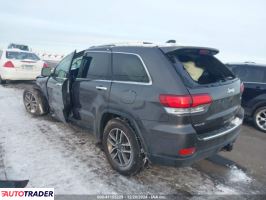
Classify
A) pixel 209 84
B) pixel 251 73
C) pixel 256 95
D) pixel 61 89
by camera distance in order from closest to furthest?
pixel 209 84 < pixel 61 89 < pixel 256 95 < pixel 251 73

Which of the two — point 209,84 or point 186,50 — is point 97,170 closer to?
point 209,84

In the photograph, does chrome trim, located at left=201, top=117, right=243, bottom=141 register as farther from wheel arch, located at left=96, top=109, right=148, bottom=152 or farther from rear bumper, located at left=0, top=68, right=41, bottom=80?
rear bumper, located at left=0, top=68, right=41, bottom=80

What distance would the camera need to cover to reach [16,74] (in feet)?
35.8

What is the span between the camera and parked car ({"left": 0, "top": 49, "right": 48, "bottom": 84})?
10.9 m

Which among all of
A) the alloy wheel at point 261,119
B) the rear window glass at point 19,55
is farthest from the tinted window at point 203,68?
the rear window glass at point 19,55

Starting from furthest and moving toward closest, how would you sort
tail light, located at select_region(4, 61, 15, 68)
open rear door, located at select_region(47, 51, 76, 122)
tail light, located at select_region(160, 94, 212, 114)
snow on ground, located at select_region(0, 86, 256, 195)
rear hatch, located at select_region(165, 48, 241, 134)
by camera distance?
tail light, located at select_region(4, 61, 15, 68)
open rear door, located at select_region(47, 51, 76, 122)
snow on ground, located at select_region(0, 86, 256, 195)
rear hatch, located at select_region(165, 48, 241, 134)
tail light, located at select_region(160, 94, 212, 114)

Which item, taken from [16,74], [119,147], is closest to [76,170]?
[119,147]

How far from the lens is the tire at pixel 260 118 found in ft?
21.2

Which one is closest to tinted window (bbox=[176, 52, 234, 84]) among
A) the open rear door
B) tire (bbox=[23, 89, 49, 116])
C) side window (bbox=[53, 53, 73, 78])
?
the open rear door

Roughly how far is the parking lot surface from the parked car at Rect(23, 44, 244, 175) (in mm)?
335

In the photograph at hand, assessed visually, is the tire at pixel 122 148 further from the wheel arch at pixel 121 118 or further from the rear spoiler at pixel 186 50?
the rear spoiler at pixel 186 50

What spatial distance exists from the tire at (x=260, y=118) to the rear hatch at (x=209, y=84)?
8.83 feet

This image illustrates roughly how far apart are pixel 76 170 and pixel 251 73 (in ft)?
16.2

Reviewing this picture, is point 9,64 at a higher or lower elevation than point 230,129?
higher
